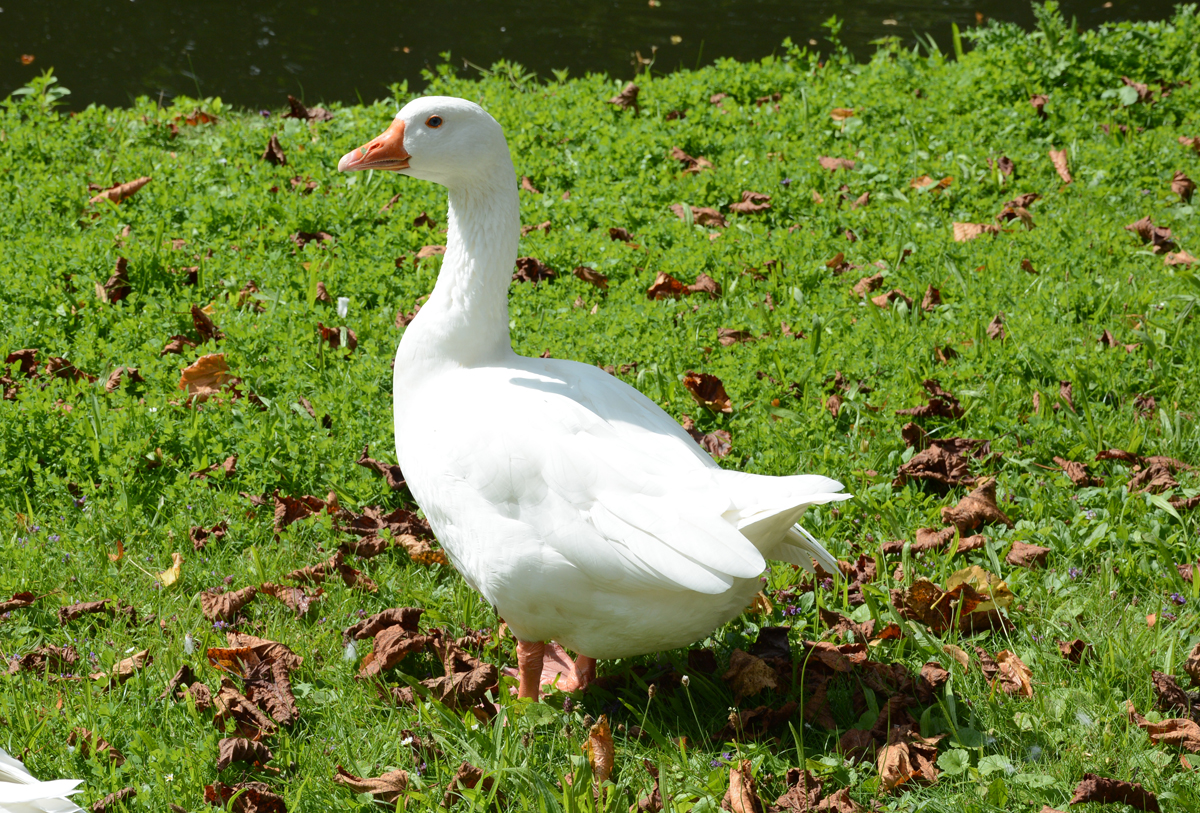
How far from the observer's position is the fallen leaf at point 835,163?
19.3ft

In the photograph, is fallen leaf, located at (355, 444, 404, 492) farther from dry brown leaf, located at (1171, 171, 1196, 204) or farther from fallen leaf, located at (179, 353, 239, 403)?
dry brown leaf, located at (1171, 171, 1196, 204)

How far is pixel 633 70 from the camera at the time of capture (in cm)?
860

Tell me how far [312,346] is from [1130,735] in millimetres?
3217

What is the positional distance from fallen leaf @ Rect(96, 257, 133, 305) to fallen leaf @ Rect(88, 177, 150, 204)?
2.77 feet

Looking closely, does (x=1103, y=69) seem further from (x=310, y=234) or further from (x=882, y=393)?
(x=310, y=234)

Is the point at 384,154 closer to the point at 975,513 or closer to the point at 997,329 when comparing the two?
the point at 975,513

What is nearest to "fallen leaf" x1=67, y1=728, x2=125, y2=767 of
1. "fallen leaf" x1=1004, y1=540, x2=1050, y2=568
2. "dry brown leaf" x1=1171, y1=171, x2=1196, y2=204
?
"fallen leaf" x1=1004, y1=540, x2=1050, y2=568

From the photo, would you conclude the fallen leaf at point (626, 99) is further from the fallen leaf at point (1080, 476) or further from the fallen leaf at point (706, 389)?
the fallen leaf at point (1080, 476)

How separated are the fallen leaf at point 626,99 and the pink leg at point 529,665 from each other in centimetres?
447

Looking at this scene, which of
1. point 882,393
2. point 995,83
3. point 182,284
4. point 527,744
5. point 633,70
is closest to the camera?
point 527,744

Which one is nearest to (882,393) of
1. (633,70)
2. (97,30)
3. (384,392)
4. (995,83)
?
(384,392)

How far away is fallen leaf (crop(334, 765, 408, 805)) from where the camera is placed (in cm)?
259

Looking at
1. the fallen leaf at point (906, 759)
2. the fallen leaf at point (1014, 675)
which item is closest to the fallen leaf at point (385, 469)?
the fallen leaf at point (906, 759)

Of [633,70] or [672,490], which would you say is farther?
[633,70]
